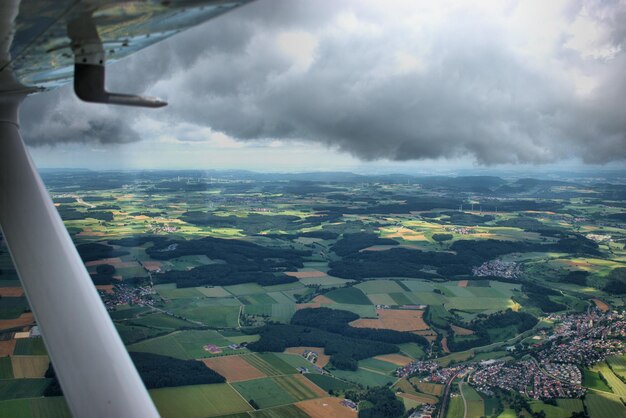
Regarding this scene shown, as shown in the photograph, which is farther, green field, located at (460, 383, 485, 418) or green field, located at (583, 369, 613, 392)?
green field, located at (583, 369, 613, 392)

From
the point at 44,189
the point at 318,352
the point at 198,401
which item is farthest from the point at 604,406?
the point at 44,189

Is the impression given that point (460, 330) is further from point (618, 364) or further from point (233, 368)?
point (233, 368)

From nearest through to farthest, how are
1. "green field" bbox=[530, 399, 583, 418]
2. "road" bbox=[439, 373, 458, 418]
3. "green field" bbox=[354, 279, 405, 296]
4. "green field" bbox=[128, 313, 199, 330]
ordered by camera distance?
"green field" bbox=[530, 399, 583, 418] → "road" bbox=[439, 373, 458, 418] → "green field" bbox=[128, 313, 199, 330] → "green field" bbox=[354, 279, 405, 296]

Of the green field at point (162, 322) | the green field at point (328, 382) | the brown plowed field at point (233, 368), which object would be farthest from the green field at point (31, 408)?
the green field at point (162, 322)

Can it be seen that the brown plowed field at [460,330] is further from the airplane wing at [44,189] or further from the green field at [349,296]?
the airplane wing at [44,189]

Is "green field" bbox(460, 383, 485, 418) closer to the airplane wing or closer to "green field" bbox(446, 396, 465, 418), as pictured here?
"green field" bbox(446, 396, 465, 418)

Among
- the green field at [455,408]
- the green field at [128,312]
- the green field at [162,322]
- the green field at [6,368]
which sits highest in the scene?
the green field at [6,368]

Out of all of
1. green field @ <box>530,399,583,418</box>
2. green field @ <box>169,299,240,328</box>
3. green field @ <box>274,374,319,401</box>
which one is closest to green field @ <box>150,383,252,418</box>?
green field @ <box>274,374,319,401</box>
